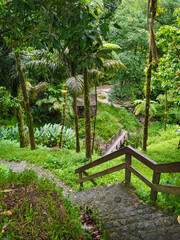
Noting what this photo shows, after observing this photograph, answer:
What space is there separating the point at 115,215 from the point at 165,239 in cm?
103

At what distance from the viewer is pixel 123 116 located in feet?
70.2

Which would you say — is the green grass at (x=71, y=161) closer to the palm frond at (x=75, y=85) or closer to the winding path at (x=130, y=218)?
the winding path at (x=130, y=218)

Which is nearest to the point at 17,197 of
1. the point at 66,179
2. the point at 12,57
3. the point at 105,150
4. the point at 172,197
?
the point at 172,197

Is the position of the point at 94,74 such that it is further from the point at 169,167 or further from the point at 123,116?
the point at 123,116

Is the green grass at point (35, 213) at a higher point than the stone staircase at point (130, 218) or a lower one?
higher

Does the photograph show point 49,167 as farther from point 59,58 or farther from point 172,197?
point 172,197

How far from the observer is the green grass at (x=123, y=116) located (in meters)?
20.3

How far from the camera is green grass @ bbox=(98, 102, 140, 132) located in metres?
20.3

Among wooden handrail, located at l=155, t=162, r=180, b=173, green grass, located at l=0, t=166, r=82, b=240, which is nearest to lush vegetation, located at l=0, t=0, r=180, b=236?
green grass, located at l=0, t=166, r=82, b=240

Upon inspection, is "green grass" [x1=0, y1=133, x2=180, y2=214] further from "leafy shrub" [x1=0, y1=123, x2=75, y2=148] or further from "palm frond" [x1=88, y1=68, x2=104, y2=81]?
"palm frond" [x1=88, y1=68, x2=104, y2=81]

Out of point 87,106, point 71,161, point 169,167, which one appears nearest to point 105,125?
point 71,161

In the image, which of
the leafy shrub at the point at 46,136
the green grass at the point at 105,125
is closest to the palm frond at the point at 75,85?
the leafy shrub at the point at 46,136

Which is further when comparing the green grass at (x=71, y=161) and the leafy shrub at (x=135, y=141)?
the leafy shrub at (x=135, y=141)

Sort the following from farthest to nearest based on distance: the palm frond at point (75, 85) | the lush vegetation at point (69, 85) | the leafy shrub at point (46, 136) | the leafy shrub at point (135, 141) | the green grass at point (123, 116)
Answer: the green grass at point (123, 116), the leafy shrub at point (135, 141), the leafy shrub at point (46, 136), the palm frond at point (75, 85), the lush vegetation at point (69, 85)
